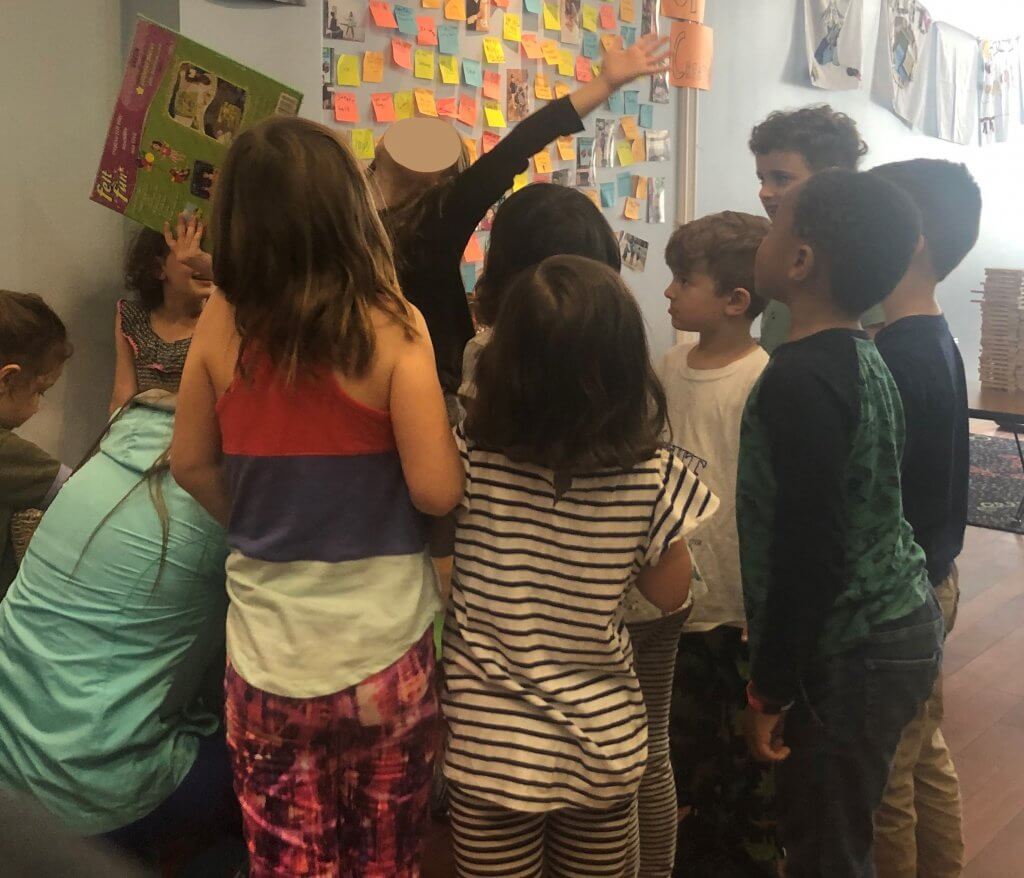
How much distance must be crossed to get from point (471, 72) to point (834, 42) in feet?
7.21

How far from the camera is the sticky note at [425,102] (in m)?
2.60

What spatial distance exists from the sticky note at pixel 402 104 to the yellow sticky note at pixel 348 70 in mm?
134

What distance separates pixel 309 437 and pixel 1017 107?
6.43 m

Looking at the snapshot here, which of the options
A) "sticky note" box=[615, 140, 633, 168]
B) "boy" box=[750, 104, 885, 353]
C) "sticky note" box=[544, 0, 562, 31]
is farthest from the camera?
"sticky note" box=[615, 140, 633, 168]

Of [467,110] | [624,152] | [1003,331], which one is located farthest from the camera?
[1003,331]

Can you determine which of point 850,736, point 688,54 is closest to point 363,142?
point 688,54

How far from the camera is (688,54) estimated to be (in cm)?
320

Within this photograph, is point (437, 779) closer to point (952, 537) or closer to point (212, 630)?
point (212, 630)

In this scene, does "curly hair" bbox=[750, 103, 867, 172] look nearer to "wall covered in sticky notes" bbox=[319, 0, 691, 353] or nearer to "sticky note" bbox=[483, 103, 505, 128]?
"wall covered in sticky notes" bbox=[319, 0, 691, 353]

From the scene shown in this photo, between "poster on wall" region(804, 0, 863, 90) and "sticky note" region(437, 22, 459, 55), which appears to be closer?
"sticky note" region(437, 22, 459, 55)

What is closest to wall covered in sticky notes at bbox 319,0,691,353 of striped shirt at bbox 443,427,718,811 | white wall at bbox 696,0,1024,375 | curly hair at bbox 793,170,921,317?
white wall at bbox 696,0,1024,375

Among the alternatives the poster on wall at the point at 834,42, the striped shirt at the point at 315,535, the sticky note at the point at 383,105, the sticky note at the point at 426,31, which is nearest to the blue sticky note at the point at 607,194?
the sticky note at the point at 426,31

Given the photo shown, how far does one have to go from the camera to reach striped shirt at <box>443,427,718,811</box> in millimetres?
1088

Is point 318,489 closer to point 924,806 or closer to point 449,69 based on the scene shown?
point 924,806
